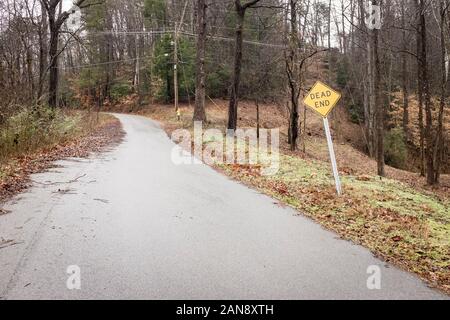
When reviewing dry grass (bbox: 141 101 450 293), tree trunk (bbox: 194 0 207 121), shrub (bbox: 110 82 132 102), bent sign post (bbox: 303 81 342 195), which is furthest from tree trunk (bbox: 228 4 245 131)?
shrub (bbox: 110 82 132 102)

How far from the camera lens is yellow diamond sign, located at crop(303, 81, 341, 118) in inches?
364

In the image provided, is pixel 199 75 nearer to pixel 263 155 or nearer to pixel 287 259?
pixel 263 155

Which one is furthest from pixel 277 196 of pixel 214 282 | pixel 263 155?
pixel 263 155

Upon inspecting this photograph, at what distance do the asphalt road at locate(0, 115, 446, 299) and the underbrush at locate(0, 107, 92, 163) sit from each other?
398cm

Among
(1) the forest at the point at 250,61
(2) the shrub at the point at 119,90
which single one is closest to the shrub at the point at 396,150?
(1) the forest at the point at 250,61

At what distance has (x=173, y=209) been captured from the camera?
7.65m

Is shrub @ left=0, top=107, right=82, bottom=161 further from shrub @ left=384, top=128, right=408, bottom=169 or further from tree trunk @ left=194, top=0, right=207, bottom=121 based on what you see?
shrub @ left=384, top=128, right=408, bottom=169

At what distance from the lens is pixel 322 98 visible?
944 cm

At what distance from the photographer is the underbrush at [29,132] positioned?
12.3 metres

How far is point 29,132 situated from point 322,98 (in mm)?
9714

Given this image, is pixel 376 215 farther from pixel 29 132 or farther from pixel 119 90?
pixel 119 90

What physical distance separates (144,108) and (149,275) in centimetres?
4773

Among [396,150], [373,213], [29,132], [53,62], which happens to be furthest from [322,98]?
[396,150]

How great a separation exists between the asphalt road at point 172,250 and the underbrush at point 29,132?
3.98m
